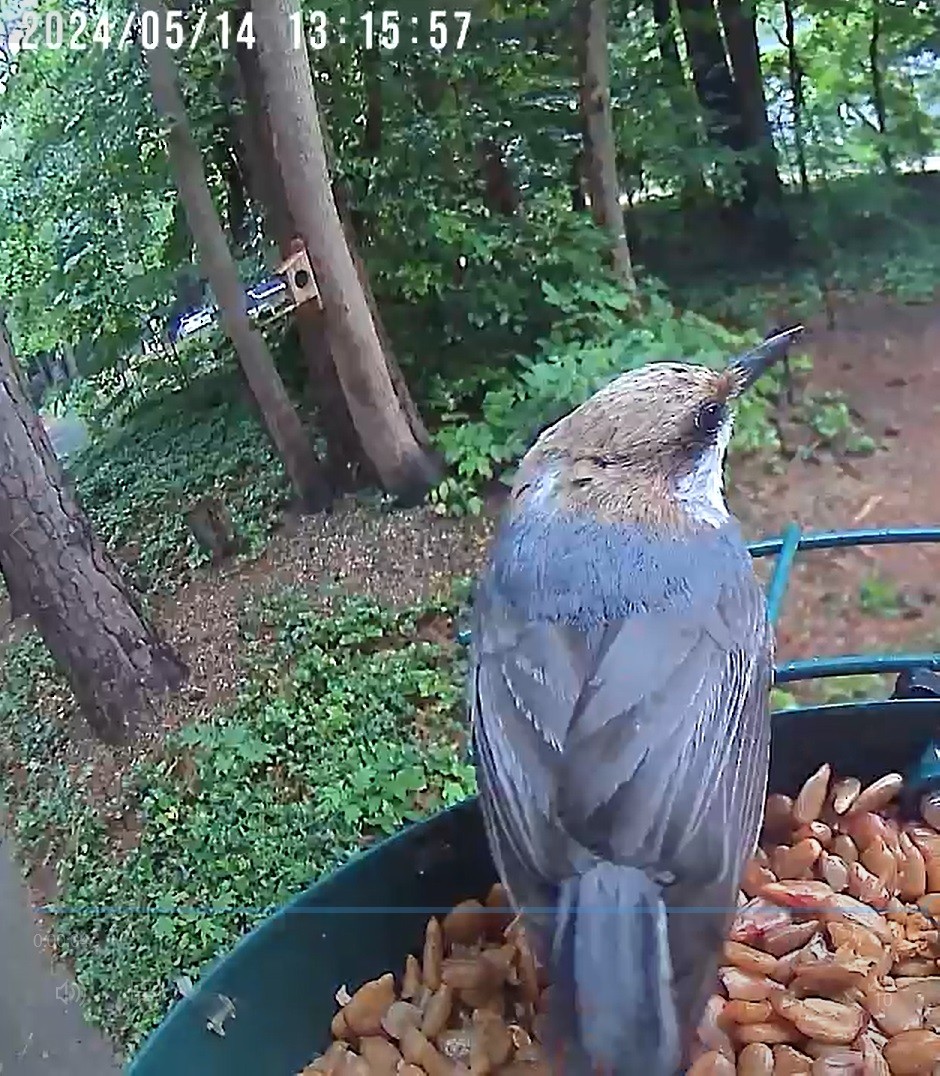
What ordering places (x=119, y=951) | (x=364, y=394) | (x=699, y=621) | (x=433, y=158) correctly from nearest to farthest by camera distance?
(x=699, y=621) → (x=119, y=951) → (x=364, y=394) → (x=433, y=158)

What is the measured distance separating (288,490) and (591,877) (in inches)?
122

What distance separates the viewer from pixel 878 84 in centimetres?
450

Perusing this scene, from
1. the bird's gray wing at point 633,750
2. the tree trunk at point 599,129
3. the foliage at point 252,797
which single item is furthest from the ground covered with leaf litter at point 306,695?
the bird's gray wing at point 633,750

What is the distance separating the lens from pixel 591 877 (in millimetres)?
897

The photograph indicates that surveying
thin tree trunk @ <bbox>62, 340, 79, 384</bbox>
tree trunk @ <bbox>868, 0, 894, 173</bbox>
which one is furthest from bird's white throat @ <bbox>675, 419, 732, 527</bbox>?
tree trunk @ <bbox>868, 0, 894, 173</bbox>

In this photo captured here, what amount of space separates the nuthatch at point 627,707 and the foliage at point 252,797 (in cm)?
152

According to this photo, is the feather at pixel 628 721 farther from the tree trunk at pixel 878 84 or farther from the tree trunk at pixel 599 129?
the tree trunk at pixel 878 84

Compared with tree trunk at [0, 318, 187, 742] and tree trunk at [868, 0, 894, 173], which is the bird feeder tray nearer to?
tree trunk at [0, 318, 187, 742]

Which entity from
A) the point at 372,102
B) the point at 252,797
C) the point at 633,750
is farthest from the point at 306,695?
the point at 633,750

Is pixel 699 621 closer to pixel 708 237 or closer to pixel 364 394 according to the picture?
pixel 364 394

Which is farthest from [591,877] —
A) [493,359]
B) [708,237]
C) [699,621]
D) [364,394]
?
[708,237]

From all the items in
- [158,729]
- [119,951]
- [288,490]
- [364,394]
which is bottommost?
[119,951]

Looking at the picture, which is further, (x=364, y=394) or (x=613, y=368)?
(x=364, y=394)

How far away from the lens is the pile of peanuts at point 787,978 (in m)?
1.00
